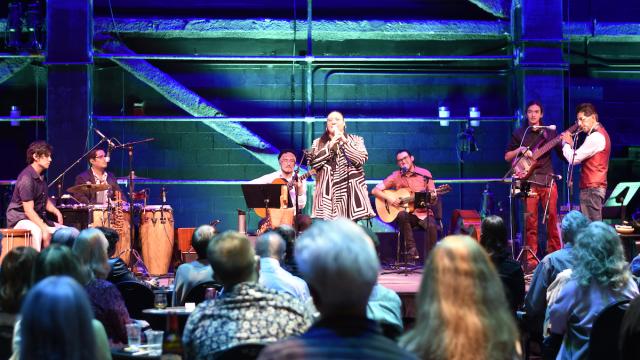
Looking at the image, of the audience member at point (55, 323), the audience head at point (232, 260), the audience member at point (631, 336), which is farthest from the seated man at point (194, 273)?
the audience member at point (55, 323)

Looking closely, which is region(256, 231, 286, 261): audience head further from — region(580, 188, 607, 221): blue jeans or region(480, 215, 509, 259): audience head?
region(580, 188, 607, 221): blue jeans

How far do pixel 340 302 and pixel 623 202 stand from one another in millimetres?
7634

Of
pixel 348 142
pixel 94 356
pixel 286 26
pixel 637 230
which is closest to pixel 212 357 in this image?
pixel 94 356

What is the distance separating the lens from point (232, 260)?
3.58 meters

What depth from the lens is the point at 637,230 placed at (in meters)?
9.16

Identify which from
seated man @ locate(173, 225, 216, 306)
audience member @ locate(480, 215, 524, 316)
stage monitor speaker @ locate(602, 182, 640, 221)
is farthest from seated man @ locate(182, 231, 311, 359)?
stage monitor speaker @ locate(602, 182, 640, 221)

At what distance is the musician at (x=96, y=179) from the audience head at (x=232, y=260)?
252 inches

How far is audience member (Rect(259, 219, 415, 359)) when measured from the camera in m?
2.38

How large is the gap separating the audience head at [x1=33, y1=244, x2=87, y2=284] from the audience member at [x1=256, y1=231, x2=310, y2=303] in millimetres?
1433

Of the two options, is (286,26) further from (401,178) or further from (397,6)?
(401,178)

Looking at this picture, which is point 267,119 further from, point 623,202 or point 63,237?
point 63,237

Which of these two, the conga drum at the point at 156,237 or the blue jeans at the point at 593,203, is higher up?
the blue jeans at the point at 593,203

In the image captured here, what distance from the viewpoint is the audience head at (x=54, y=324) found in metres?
2.51

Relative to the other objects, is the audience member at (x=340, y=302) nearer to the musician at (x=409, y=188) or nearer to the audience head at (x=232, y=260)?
the audience head at (x=232, y=260)
